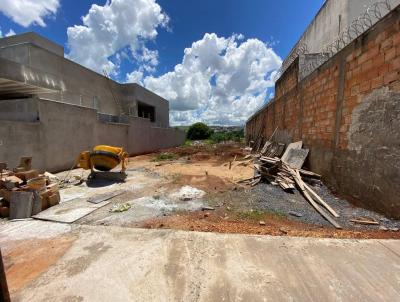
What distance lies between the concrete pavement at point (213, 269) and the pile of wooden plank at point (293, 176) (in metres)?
1.66

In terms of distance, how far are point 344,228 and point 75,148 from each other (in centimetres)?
1074

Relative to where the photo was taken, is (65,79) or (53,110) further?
(65,79)

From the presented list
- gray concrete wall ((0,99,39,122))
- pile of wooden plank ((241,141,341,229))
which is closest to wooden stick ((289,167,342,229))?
pile of wooden plank ((241,141,341,229))

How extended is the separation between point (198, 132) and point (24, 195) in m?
44.1

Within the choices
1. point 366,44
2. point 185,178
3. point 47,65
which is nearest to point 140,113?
point 47,65

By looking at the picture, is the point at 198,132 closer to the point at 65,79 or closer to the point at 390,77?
the point at 65,79

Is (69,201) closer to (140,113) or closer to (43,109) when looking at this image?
(43,109)

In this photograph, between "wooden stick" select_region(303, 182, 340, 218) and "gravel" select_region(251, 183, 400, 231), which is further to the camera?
"wooden stick" select_region(303, 182, 340, 218)

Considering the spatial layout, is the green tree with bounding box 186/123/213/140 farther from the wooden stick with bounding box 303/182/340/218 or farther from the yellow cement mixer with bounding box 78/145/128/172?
the wooden stick with bounding box 303/182/340/218

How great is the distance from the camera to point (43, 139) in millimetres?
8633

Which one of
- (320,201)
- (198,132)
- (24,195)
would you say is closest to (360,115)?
(320,201)

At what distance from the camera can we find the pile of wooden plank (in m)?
4.80

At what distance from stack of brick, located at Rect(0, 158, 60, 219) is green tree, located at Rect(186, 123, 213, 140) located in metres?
43.1

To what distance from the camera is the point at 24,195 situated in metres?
4.34
